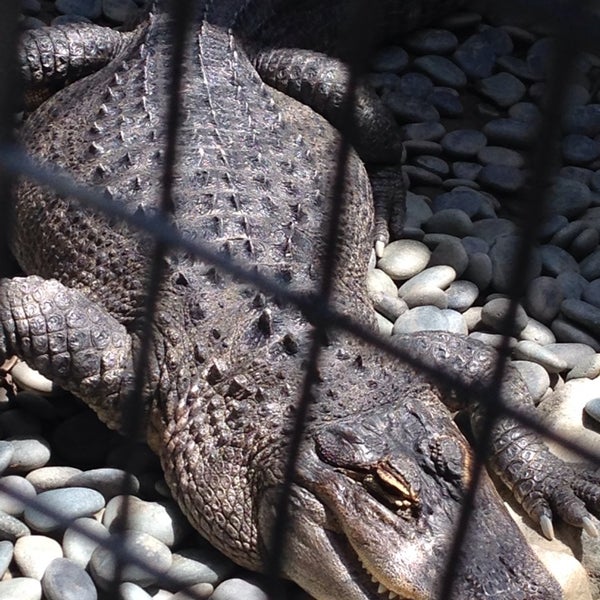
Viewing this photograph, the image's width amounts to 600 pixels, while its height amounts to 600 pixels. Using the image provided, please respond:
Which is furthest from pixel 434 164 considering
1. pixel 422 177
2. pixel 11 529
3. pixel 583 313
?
pixel 11 529

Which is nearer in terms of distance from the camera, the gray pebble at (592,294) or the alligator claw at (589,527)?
the alligator claw at (589,527)

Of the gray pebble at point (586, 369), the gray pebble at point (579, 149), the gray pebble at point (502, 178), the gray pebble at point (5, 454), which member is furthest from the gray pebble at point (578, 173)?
the gray pebble at point (5, 454)

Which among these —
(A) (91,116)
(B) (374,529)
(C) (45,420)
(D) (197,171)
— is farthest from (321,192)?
(B) (374,529)

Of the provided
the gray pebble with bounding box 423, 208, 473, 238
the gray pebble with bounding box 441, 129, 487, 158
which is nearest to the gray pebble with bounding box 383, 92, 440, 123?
the gray pebble with bounding box 441, 129, 487, 158

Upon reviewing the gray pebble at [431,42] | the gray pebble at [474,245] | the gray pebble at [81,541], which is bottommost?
the gray pebble at [81,541]

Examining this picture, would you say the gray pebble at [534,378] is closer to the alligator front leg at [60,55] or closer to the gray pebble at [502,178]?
the gray pebble at [502,178]

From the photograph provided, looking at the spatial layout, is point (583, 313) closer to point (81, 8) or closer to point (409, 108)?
point (409, 108)

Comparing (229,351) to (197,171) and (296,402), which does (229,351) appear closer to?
(296,402)
